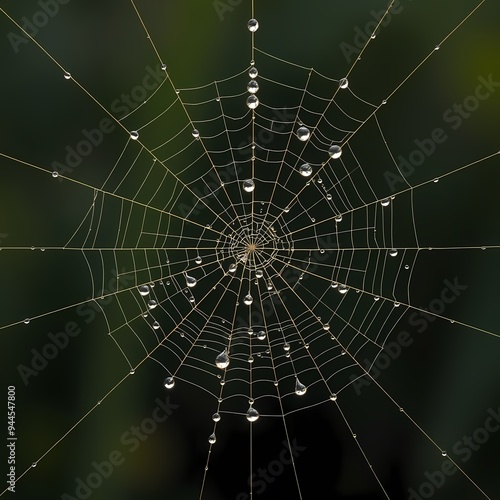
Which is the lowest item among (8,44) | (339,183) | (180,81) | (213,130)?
(339,183)

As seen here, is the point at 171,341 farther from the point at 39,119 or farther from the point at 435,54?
the point at 435,54

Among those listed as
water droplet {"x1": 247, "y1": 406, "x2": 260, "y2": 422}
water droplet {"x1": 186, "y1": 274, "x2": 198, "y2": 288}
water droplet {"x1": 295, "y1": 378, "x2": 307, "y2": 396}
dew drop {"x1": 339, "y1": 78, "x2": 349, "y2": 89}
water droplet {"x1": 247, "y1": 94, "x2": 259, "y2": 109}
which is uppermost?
dew drop {"x1": 339, "y1": 78, "x2": 349, "y2": 89}

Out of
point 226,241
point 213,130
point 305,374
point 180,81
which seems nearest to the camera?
point 180,81

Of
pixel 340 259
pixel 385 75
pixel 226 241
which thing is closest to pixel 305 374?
pixel 340 259
